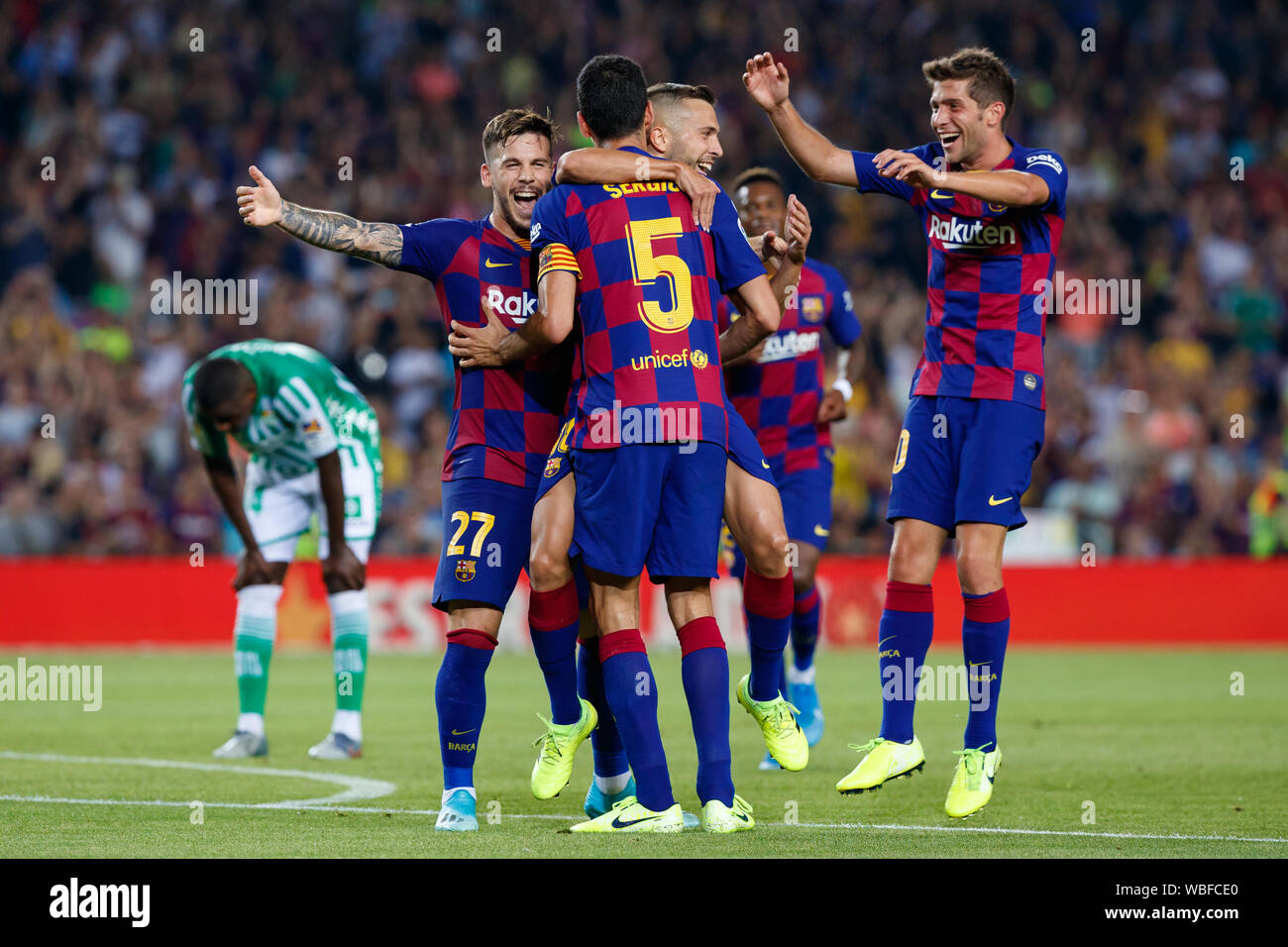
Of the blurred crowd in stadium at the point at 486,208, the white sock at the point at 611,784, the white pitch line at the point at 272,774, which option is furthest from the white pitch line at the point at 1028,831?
the blurred crowd in stadium at the point at 486,208

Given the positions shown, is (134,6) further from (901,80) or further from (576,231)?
(576,231)

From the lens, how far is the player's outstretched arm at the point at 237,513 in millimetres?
9461

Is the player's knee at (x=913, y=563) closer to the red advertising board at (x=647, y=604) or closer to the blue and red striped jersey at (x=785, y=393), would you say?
the blue and red striped jersey at (x=785, y=393)

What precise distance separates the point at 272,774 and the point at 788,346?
3.83m

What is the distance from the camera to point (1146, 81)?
23.2 m

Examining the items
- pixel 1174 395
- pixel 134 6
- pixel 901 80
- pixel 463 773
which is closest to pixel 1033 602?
pixel 1174 395

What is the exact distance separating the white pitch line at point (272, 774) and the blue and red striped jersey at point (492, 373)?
1.62 meters

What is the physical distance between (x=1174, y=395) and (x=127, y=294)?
500 inches

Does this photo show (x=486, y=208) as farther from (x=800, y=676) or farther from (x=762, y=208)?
(x=800, y=676)

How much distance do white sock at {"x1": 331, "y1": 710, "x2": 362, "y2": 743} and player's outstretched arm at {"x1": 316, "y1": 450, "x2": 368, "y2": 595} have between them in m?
0.74

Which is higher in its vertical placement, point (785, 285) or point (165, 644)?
point (785, 285)

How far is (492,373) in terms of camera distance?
659 cm

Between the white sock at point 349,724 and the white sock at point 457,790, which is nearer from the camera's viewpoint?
the white sock at point 457,790

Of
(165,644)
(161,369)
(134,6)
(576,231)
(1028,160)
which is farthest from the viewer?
(134,6)
